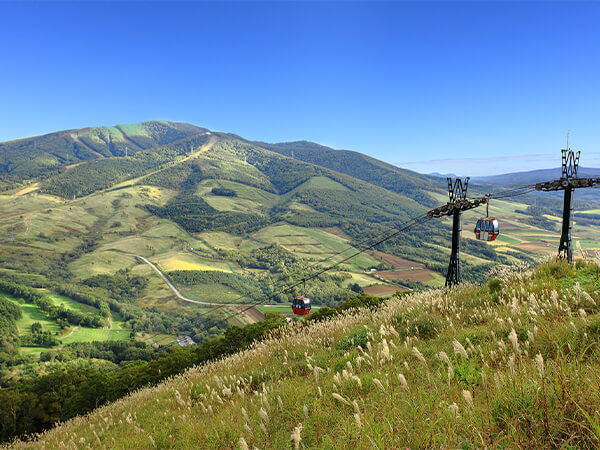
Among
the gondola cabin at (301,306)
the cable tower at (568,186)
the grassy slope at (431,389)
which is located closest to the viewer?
the grassy slope at (431,389)

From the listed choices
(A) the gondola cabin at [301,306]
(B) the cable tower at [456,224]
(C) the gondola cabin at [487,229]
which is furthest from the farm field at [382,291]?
(C) the gondola cabin at [487,229]

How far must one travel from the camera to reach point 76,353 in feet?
424

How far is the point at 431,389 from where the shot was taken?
3.35m

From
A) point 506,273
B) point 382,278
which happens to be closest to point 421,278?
point 382,278

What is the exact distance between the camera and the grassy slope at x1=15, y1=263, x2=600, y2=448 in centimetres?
241

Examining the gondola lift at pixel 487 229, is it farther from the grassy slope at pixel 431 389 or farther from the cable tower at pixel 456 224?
the grassy slope at pixel 431 389

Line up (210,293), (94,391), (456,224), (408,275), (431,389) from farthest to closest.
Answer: (210,293), (408,275), (94,391), (456,224), (431,389)

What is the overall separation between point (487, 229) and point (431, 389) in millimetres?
22143

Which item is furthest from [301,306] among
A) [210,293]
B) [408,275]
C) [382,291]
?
[210,293]

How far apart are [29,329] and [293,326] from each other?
192m

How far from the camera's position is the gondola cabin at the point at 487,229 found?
21797mm

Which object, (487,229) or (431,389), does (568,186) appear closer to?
(487,229)

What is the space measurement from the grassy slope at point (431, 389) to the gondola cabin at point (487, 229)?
14295 mm

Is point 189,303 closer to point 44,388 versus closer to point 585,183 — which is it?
point 44,388
